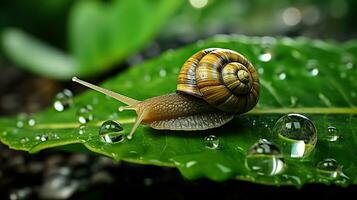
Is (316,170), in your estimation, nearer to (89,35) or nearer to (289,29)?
(89,35)

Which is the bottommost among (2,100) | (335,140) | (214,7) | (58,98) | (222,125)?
(2,100)

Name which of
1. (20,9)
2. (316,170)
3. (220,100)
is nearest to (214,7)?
(20,9)

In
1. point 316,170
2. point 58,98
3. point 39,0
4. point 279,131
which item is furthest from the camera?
point 39,0

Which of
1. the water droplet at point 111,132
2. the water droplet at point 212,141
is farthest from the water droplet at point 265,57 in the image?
the water droplet at point 111,132

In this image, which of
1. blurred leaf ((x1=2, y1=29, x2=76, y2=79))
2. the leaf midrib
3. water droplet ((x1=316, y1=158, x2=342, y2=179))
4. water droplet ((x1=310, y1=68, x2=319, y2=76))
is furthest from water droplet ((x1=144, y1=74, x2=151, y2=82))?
blurred leaf ((x1=2, y1=29, x2=76, y2=79))

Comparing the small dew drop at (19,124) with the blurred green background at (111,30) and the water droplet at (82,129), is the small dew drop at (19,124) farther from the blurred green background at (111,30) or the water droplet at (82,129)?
the blurred green background at (111,30)

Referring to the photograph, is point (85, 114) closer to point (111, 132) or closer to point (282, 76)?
point (111, 132)

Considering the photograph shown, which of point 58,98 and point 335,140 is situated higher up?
point 335,140

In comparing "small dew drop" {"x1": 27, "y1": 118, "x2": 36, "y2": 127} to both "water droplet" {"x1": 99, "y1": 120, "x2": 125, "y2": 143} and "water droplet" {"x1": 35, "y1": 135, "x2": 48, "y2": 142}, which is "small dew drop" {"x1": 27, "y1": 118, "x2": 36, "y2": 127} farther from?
"water droplet" {"x1": 99, "y1": 120, "x2": 125, "y2": 143}
